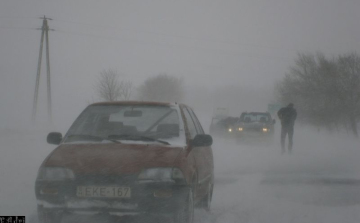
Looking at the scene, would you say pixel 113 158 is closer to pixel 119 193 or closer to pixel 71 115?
pixel 119 193

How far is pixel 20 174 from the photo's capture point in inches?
462

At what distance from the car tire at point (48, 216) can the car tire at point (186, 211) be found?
1.19 meters

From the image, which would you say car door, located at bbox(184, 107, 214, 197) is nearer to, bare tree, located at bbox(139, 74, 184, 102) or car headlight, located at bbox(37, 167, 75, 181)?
car headlight, located at bbox(37, 167, 75, 181)

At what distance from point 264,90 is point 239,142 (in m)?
124

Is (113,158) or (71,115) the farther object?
(71,115)

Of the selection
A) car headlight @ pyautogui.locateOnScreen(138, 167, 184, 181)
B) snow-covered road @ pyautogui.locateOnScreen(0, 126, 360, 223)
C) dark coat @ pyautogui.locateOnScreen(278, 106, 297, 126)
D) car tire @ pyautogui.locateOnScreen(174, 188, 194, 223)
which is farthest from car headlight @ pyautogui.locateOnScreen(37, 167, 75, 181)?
dark coat @ pyautogui.locateOnScreen(278, 106, 297, 126)

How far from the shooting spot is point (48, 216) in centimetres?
546

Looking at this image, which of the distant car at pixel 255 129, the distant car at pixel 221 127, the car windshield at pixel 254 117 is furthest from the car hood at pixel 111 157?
the distant car at pixel 221 127

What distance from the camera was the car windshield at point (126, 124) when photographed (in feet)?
20.7

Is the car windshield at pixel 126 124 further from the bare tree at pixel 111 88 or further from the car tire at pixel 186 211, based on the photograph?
the bare tree at pixel 111 88

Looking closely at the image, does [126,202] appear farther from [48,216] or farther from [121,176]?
[48,216]


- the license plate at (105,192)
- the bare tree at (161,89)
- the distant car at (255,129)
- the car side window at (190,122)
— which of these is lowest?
the distant car at (255,129)

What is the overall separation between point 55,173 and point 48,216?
1.45 feet

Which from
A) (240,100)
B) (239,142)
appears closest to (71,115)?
(239,142)
